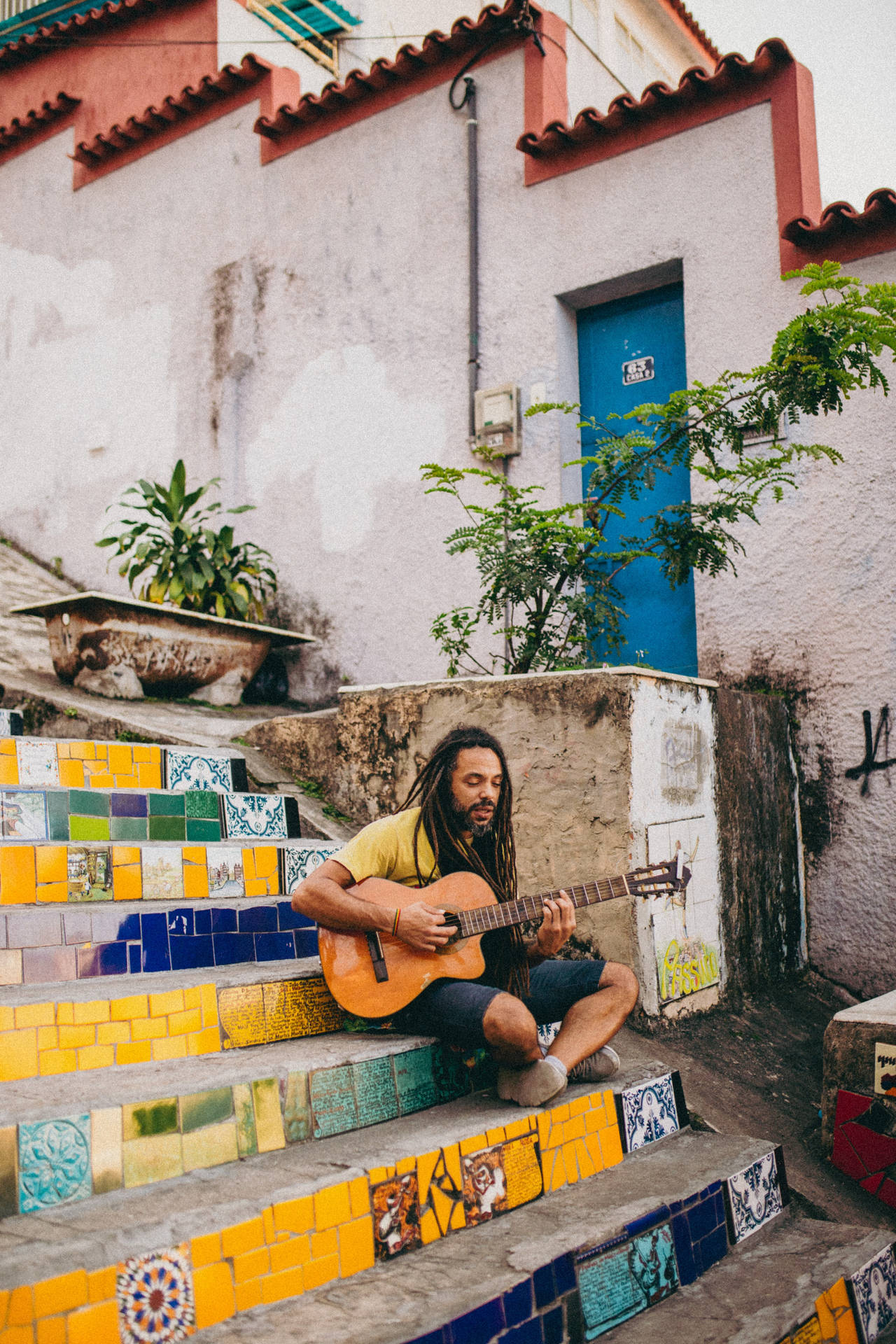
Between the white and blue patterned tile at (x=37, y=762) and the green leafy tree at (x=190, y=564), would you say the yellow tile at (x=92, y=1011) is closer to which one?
the white and blue patterned tile at (x=37, y=762)

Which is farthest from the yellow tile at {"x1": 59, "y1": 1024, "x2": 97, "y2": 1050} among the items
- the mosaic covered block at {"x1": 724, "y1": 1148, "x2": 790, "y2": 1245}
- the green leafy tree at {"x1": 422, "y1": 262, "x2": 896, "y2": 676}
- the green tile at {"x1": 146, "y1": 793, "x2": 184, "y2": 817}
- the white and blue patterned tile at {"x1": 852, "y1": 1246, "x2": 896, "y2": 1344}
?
the green leafy tree at {"x1": 422, "y1": 262, "x2": 896, "y2": 676}

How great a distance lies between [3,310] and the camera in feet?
29.6

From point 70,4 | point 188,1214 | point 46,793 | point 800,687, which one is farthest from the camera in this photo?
point 70,4

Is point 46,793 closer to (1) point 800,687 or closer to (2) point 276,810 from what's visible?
(2) point 276,810

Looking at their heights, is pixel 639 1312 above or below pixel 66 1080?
below

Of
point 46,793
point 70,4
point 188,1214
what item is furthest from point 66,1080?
point 70,4

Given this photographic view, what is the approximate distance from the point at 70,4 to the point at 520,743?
982cm

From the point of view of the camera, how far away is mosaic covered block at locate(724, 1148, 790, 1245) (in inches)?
105

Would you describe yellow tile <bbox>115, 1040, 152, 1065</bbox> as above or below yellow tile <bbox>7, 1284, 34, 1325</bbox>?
above

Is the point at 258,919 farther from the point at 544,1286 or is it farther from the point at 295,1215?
the point at 544,1286

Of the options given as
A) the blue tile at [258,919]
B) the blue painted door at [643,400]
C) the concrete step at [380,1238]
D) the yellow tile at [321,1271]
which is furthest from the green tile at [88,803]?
the blue painted door at [643,400]

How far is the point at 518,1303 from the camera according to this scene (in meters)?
1.98

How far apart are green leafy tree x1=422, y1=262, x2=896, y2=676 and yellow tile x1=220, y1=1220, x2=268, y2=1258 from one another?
2.87 metres

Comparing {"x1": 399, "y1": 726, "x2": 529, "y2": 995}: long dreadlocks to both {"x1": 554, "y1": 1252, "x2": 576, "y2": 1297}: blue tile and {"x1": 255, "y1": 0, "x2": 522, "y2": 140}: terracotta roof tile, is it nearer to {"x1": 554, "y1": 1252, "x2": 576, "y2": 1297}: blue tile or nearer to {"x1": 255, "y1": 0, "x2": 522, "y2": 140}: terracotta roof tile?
{"x1": 554, "y1": 1252, "x2": 576, "y2": 1297}: blue tile
